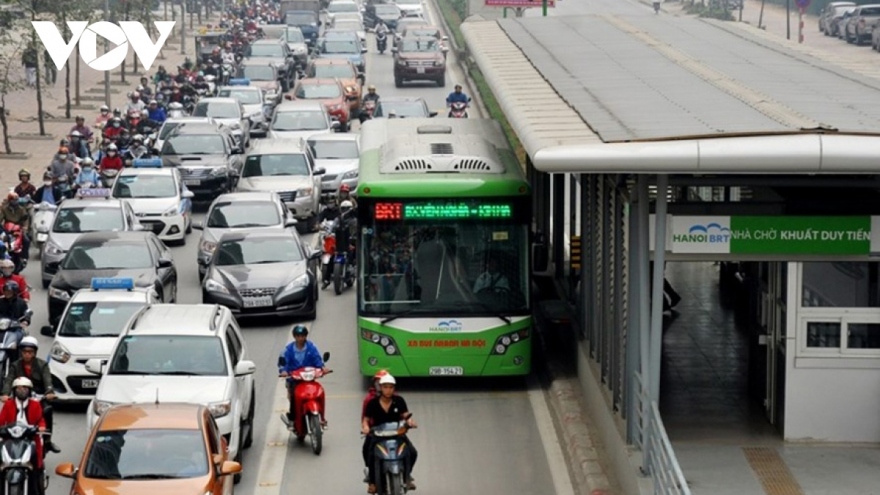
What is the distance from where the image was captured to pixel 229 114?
45812 millimetres

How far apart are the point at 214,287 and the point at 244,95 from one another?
23.7 meters

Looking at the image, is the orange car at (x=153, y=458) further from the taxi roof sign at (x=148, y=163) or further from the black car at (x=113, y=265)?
the taxi roof sign at (x=148, y=163)

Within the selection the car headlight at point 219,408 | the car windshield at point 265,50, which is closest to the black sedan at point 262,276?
the car headlight at point 219,408

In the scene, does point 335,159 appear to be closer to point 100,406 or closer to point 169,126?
point 169,126

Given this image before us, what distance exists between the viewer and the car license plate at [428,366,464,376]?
71.5 feet

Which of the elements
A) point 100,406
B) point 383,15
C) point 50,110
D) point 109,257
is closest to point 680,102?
point 100,406

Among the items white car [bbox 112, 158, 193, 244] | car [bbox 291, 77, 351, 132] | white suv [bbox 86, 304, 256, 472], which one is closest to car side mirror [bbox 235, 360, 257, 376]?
white suv [bbox 86, 304, 256, 472]

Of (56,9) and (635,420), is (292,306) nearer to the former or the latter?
(635,420)

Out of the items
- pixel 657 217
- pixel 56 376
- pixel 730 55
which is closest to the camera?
pixel 657 217

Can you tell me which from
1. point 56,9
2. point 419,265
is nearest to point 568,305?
point 419,265

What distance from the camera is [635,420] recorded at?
55.5 feet

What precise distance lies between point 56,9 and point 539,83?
3258cm

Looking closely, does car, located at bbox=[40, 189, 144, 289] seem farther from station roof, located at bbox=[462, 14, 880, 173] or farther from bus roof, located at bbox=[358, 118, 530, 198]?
bus roof, located at bbox=[358, 118, 530, 198]

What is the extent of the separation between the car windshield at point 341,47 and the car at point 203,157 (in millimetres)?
26505
